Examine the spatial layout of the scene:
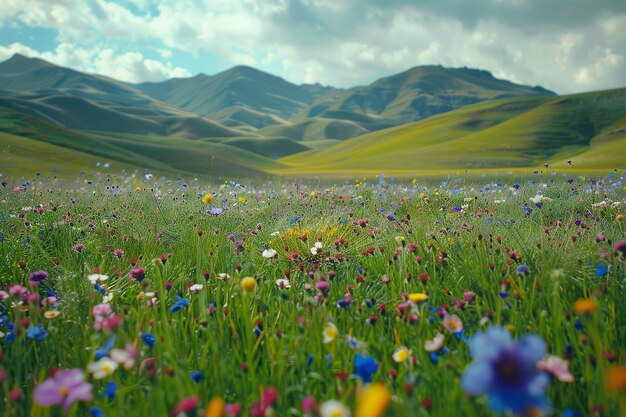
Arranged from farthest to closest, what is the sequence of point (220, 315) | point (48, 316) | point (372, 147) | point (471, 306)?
point (372, 147)
point (471, 306)
point (220, 315)
point (48, 316)

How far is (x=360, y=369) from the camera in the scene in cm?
166

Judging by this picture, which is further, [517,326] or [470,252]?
[470,252]

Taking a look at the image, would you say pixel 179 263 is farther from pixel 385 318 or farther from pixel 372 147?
pixel 372 147

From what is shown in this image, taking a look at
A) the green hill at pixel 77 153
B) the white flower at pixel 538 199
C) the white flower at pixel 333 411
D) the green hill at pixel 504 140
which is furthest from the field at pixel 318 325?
the green hill at pixel 504 140

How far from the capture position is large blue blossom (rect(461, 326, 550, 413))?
996mm

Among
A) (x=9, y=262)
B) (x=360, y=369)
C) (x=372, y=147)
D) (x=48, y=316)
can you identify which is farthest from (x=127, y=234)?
(x=372, y=147)

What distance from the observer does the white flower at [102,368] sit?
177 centimetres

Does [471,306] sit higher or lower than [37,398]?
lower

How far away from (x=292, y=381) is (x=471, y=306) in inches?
57.1

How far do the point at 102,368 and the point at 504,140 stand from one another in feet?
291

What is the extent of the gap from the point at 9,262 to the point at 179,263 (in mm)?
1469

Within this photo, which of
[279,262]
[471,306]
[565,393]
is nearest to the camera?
[565,393]

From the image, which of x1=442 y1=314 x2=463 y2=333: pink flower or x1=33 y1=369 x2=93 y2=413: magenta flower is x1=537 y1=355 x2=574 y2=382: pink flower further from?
x1=33 y1=369 x2=93 y2=413: magenta flower

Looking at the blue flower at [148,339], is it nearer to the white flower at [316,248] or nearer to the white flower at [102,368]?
the white flower at [102,368]
